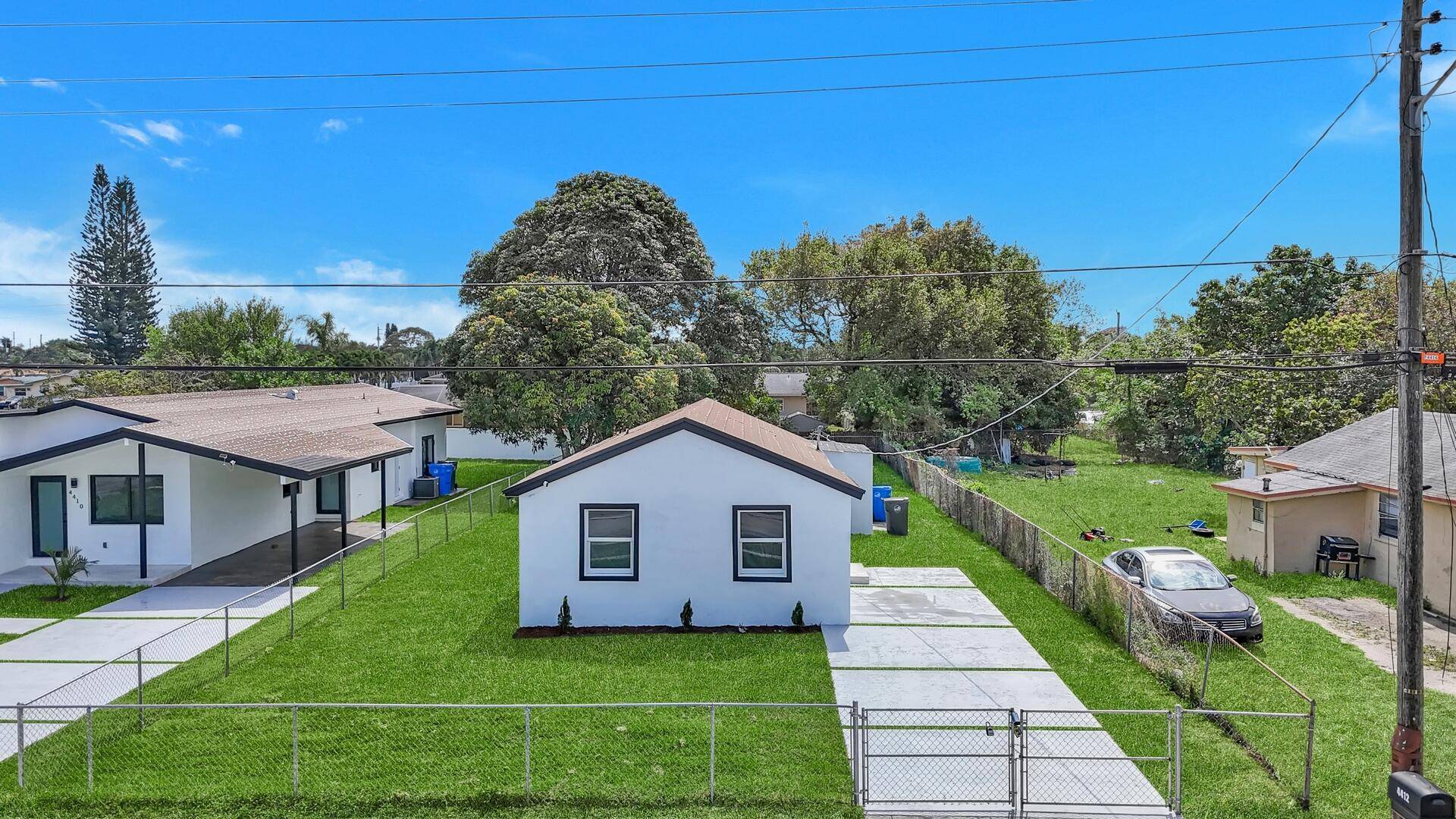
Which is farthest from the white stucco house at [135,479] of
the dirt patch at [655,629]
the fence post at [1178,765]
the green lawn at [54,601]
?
the fence post at [1178,765]

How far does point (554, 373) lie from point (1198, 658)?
67.7 feet

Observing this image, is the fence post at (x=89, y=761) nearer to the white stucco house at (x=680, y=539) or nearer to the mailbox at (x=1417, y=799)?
the white stucco house at (x=680, y=539)

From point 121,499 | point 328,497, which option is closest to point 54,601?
point 121,499

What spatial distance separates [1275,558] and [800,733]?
14.2 metres

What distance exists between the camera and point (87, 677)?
988 cm

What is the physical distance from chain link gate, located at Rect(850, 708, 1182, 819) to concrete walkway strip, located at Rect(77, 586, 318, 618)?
1152cm

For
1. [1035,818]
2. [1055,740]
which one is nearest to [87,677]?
[1035,818]

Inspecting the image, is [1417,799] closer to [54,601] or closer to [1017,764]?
[1017,764]

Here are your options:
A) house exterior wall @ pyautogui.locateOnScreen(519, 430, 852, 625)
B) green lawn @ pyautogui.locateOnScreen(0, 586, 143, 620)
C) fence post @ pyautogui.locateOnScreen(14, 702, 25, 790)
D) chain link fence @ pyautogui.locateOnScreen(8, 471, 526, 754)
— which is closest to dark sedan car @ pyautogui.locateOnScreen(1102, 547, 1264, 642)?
house exterior wall @ pyautogui.locateOnScreen(519, 430, 852, 625)

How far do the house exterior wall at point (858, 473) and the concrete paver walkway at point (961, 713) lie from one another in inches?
202

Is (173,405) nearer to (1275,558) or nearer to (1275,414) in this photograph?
(1275,558)

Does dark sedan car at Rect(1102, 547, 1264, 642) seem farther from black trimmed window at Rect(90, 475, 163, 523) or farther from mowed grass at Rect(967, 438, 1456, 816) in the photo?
black trimmed window at Rect(90, 475, 163, 523)

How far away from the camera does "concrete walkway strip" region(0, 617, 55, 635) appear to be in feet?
42.9

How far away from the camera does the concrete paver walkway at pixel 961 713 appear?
25.2 ft
